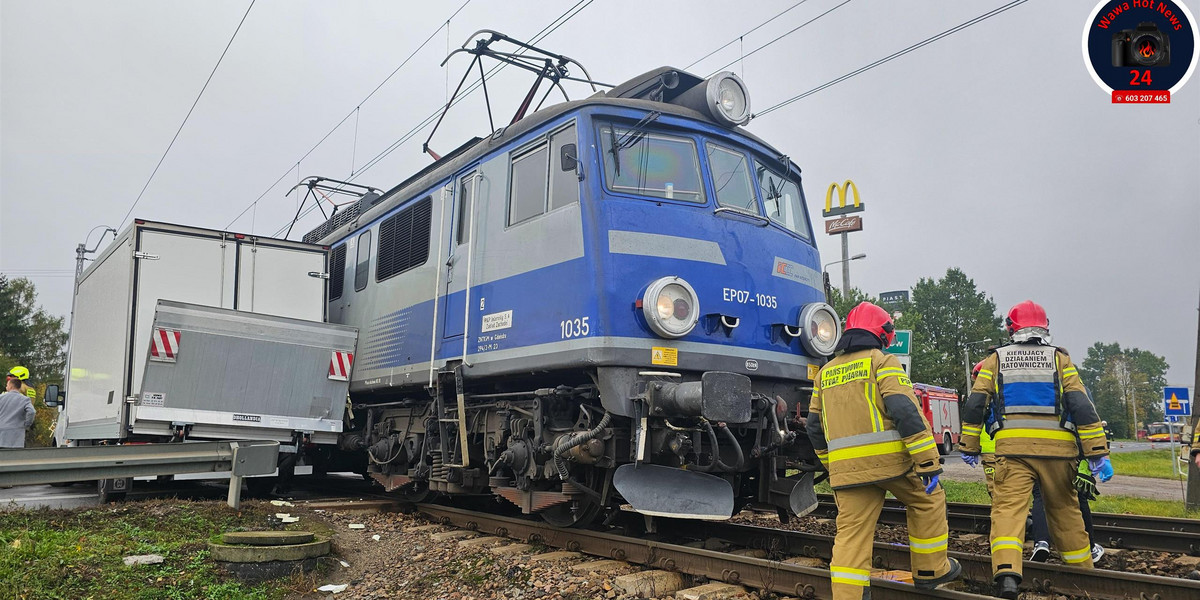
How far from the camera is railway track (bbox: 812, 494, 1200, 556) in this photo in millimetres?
6355

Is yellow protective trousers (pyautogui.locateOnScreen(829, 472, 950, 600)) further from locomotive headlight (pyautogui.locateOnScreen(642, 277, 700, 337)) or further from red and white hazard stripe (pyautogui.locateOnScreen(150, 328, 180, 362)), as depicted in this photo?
red and white hazard stripe (pyautogui.locateOnScreen(150, 328, 180, 362))

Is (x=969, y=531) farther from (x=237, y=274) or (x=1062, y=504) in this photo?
(x=237, y=274)

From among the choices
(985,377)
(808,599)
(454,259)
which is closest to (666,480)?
(808,599)

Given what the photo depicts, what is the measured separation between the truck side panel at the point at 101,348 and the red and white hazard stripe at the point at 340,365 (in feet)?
7.13

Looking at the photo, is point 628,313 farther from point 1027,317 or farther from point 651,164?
point 1027,317

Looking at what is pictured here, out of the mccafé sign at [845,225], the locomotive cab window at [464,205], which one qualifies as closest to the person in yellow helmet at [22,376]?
the locomotive cab window at [464,205]

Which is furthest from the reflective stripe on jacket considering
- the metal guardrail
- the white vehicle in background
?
the white vehicle in background

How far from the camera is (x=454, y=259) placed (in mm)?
7977

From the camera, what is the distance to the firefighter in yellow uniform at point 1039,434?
16.8 feet

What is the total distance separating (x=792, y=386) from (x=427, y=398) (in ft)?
13.6

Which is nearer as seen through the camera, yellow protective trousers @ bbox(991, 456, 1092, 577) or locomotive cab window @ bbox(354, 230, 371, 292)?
yellow protective trousers @ bbox(991, 456, 1092, 577)

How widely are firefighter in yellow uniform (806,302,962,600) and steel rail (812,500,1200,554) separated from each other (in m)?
2.81

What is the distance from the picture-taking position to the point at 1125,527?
7.26 m

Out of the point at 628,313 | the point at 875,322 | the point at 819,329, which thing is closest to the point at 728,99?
the point at 819,329
